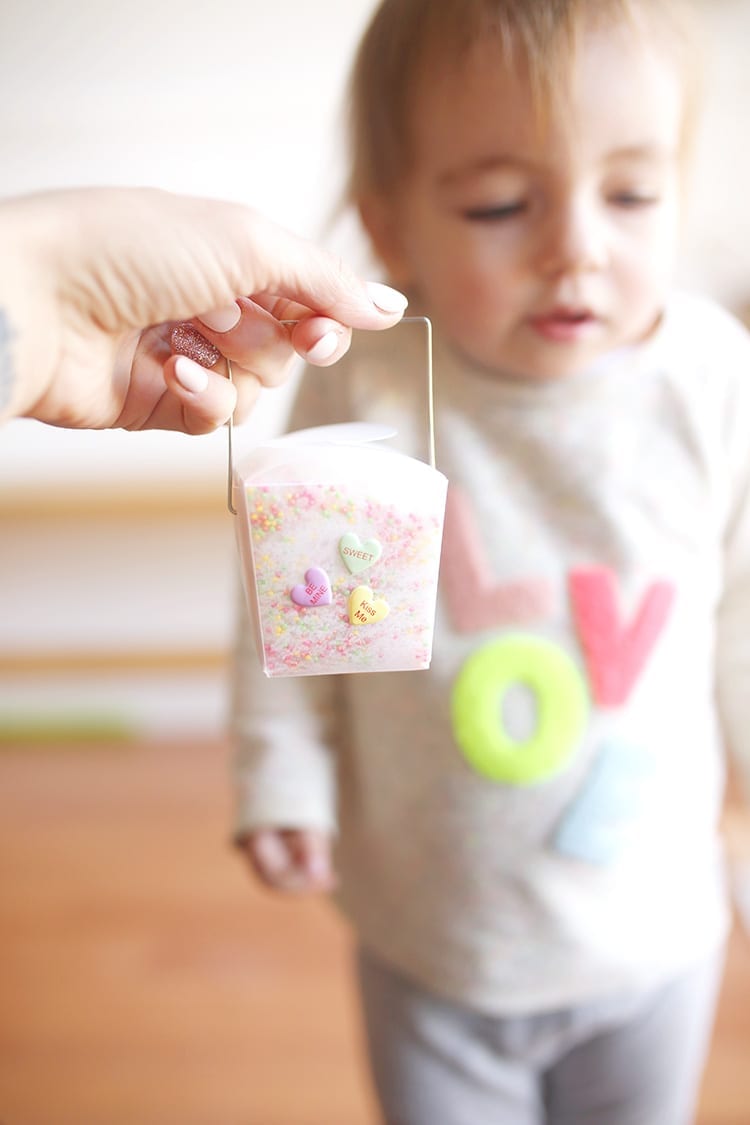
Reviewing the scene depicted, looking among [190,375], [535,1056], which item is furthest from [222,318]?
[535,1056]

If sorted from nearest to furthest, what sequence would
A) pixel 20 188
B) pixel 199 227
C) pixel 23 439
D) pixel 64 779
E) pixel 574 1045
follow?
pixel 199 227 → pixel 20 188 → pixel 574 1045 → pixel 23 439 → pixel 64 779

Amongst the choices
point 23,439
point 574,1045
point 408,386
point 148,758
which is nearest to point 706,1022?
point 574,1045

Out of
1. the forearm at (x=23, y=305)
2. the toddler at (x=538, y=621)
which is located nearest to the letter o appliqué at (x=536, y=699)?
the toddler at (x=538, y=621)

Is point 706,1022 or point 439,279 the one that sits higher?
point 439,279

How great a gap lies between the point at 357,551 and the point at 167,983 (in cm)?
86

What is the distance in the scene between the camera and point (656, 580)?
47 cm

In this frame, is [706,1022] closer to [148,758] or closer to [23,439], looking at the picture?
[23,439]

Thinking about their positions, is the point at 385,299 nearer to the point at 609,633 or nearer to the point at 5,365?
the point at 5,365

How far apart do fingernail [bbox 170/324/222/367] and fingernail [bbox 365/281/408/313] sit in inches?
2.0

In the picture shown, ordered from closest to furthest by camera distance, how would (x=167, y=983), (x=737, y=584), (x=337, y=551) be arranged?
(x=337, y=551)
(x=737, y=584)
(x=167, y=983)

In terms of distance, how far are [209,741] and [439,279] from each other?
3.53 ft

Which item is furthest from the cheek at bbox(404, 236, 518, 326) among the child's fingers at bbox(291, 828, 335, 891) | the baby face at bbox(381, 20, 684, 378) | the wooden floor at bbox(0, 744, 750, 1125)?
the wooden floor at bbox(0, 744, 750, 1125)

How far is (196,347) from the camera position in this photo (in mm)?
301

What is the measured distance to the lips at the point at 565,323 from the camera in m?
0.35
